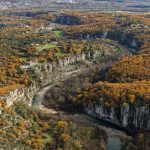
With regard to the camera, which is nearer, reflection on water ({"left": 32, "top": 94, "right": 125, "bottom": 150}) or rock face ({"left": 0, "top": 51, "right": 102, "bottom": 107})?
reflection on water ({"left": 32, "top": 94, "right": 125, "bottom": 150})

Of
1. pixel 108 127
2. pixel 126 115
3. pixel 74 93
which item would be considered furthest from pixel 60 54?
pixel 126 115

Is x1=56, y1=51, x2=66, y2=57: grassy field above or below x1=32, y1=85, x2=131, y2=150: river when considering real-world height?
above

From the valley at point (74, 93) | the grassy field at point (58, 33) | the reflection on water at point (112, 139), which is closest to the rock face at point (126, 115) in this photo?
the valley at point (74, 93)

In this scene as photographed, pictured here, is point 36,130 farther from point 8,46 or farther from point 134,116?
point 8,46

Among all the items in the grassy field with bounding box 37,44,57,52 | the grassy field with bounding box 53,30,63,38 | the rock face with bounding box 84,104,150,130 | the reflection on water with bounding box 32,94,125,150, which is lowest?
the reflection on water with bounding box 32,94,125,150

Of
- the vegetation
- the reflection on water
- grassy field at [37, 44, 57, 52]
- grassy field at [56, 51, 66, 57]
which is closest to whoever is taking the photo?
the vegetation

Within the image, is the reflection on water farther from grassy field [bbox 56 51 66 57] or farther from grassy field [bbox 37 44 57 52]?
grassy field [bbox 37 44 57 52]

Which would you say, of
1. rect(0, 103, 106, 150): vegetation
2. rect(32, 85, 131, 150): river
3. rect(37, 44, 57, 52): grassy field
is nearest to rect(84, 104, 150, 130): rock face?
rect(32, 85, 131, 150): river

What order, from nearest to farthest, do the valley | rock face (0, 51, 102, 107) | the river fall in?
the valley, the river, rock face (0, 51, 102, 107)
